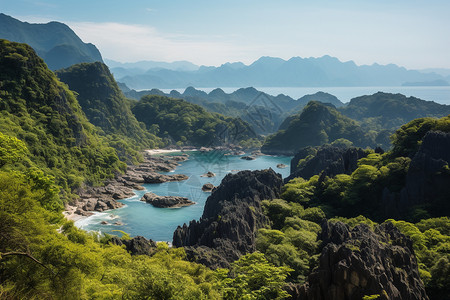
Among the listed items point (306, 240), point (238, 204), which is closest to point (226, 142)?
point (238, 204)

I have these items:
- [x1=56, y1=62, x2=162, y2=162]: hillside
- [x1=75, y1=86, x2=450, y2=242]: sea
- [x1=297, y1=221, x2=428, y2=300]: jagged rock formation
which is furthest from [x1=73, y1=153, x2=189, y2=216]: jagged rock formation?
[x1=297, y1=221, x2=428, y2=300]: jagged rock formation

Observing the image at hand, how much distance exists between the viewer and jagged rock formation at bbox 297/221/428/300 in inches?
720

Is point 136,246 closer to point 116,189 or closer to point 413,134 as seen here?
point 413,134

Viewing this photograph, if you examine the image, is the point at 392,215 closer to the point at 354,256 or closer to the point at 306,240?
the point at 306,240

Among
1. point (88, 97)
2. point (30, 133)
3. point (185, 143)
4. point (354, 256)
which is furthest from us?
point (185, 143)

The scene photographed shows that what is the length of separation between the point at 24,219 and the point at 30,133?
178 ft

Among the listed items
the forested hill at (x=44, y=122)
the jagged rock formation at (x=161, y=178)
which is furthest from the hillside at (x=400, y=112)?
the forested hill at (x=44, y=122)

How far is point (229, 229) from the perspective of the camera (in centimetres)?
3278

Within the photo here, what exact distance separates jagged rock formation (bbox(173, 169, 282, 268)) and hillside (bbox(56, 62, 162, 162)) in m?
81.9

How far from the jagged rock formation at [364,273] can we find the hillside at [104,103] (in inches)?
4237

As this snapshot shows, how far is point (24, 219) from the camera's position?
14.3m

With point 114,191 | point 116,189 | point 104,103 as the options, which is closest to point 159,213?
point 114,191

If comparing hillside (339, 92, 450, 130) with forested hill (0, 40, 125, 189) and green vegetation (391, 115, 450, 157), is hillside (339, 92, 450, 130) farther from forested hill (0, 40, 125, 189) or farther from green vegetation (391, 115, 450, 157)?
forested hill (0, 40, 125, 189)

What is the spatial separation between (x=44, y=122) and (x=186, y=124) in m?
A: 84.8
